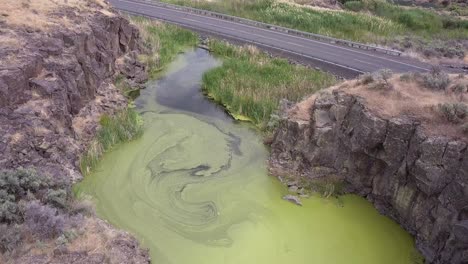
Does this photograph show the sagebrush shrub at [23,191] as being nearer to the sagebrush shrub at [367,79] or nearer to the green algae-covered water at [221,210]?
the green algae-covered water at [221,210]

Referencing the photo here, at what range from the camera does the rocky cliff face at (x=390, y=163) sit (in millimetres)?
13680

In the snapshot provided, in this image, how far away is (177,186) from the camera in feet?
55.3

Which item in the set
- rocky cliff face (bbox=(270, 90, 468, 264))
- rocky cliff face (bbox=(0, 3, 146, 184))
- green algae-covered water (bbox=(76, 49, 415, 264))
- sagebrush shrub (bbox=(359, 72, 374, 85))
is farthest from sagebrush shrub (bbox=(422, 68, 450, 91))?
rocky cliff face (bbox=(0, 3, 146, 184))

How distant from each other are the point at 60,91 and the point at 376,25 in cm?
3021

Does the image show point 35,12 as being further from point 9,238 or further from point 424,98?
point 424,98

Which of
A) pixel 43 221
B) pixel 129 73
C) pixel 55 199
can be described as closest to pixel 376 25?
pixel 129 73

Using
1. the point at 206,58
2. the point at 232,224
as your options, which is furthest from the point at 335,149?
the point at 206,58

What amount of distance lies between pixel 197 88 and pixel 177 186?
11009mm

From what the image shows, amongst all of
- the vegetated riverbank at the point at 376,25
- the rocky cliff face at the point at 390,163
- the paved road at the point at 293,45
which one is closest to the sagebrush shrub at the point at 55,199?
the rocky cliff face at the point at 390,163

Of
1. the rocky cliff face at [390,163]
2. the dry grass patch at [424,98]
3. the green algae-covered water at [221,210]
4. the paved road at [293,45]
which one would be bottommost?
the green algae-covered water at [221,210]

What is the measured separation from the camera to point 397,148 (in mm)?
15781

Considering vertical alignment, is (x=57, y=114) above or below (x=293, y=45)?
below

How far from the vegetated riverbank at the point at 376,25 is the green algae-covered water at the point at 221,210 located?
2006cm

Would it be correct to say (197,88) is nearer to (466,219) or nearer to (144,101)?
(144,101)
